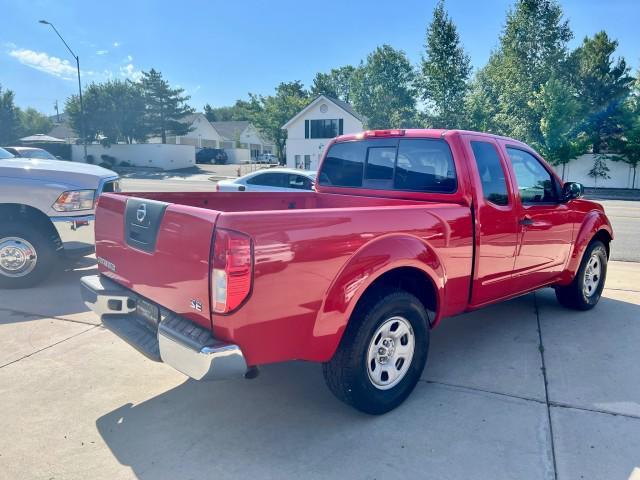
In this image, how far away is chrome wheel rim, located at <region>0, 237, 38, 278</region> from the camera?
18.7 feet

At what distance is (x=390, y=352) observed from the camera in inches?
125

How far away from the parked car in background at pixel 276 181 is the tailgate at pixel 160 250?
762cm

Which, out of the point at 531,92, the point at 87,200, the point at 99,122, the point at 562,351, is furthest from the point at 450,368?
the point at 99,122

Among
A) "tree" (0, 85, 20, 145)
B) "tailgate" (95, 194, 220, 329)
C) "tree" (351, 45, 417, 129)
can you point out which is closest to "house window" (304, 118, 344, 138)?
"tree" (351, 45, 417, 129)

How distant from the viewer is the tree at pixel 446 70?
109ft

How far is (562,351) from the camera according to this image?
4.25 metres

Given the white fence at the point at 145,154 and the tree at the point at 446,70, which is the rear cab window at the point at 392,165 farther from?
the white fence at the point at 145,154

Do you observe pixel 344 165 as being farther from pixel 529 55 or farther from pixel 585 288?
pixel 529 55

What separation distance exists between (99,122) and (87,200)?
4730cm

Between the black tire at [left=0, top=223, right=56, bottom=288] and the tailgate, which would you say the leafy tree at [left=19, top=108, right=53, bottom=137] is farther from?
the tailgate

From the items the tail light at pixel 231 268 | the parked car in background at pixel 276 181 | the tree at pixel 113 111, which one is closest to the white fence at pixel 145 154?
→ the tree at pixel 113 111

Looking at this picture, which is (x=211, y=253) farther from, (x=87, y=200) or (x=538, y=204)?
(x=87, y=200)

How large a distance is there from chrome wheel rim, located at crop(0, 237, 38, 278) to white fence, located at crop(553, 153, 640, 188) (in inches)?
1135

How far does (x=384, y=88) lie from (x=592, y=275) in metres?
39.0
